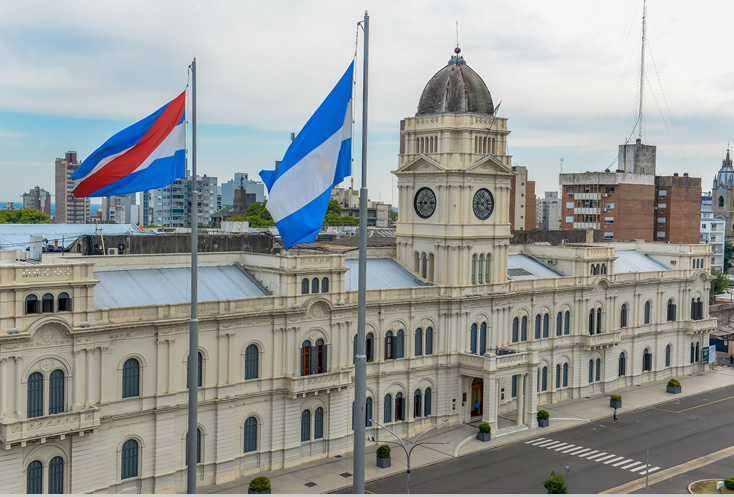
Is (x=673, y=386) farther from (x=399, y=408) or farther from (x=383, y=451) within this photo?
(x=383, y=451)

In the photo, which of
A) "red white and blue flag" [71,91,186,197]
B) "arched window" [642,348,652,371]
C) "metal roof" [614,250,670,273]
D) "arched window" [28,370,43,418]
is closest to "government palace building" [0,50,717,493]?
Result: "arched window" [28,370,43,418]

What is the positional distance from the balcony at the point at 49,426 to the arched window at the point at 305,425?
17.0 meters

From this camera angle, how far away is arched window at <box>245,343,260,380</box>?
58.3m

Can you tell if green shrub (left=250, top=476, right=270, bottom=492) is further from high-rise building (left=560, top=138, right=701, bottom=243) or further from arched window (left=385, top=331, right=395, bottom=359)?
high-rise building (left=560, top=138, right=701, bottom=243)

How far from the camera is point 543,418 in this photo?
2844 inches

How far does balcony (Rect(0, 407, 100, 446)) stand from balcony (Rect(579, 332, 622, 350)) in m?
51.8

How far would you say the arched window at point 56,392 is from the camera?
158 ft

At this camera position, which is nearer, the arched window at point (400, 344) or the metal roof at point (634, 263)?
the arched window at point (400, 344)

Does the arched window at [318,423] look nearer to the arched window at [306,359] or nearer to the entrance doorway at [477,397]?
the arched window at [306,359]

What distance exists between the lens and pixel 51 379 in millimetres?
48281

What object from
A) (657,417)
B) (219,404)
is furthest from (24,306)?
(657,417)

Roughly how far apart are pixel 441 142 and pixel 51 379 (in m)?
38.7

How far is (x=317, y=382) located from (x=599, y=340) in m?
36.8

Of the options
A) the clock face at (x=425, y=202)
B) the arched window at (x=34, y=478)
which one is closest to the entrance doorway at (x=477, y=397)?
the clock face at (x=425, y=202)
